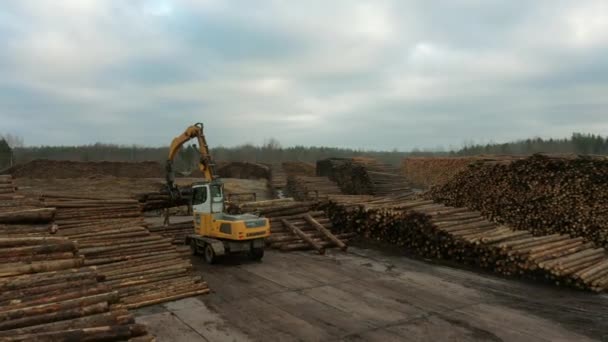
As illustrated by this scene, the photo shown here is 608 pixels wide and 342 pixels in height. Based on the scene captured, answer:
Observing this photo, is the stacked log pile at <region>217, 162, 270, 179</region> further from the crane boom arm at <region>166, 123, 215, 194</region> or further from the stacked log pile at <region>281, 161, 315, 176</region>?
the crane boom arm at <region>166, 123, 215, 194</region>

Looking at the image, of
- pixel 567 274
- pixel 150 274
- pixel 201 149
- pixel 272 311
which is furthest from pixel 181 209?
pixel 567 274

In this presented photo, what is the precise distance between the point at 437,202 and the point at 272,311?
38.0 ft

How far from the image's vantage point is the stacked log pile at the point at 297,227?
Result: 54.5 ft

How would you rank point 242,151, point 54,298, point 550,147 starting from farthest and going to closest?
point 242,151 → point 550,147 → point 54,298

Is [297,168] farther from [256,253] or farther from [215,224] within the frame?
[215,224]

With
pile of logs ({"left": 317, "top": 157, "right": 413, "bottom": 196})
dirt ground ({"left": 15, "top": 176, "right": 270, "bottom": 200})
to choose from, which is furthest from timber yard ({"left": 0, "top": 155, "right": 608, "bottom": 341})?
dirt ground ({"left": 15, "top": 176, "right": 270, "bottom": 200})

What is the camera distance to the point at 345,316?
9016 mm

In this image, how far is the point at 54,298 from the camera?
270 inches

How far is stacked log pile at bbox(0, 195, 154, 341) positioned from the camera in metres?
5.88

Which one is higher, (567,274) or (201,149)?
(201,149)

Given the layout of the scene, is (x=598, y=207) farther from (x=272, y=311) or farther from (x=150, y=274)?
(x=150, y=274)

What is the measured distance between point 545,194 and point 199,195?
40.2 feet

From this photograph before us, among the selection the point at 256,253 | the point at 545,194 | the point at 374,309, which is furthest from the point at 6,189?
the point at 545,194

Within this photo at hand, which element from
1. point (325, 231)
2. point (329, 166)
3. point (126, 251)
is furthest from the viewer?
point (329, 166)
